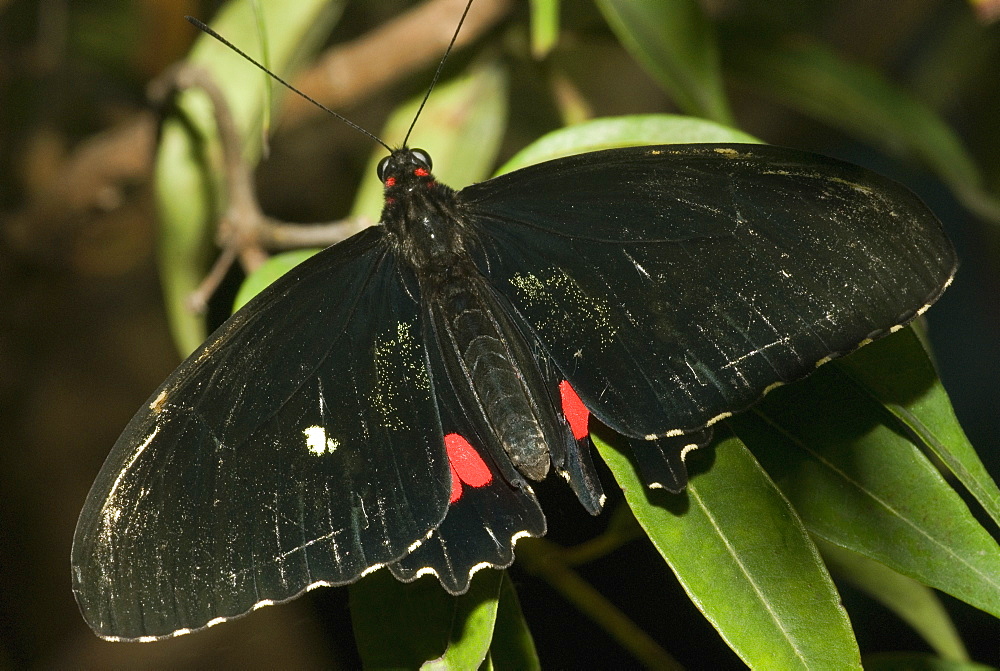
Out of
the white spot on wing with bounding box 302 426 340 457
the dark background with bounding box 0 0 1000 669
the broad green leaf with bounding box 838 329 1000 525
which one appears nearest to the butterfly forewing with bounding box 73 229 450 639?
the white spot on wing with bounding box 302 426 340 457

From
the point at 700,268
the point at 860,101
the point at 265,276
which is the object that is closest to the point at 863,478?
the point at 700,268

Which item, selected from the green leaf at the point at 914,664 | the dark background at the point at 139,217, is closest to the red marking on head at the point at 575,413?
the green leaf at the point at 914,664

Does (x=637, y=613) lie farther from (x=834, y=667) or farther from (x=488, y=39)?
(x=488, y=39)

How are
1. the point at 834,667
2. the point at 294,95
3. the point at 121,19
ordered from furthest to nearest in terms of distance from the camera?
the point at 121,19, the point at 294,95, the point at 834,667

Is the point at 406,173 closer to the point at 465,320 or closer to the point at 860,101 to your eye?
the point at 465,320

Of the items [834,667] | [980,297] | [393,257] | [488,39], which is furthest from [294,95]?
[980,297]

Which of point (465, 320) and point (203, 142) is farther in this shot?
point (203, 142)

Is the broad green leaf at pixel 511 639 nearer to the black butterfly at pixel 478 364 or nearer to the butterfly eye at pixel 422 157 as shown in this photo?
the black butterfly at pixel 478 364

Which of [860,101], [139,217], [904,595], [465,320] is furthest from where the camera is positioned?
[139,217]
